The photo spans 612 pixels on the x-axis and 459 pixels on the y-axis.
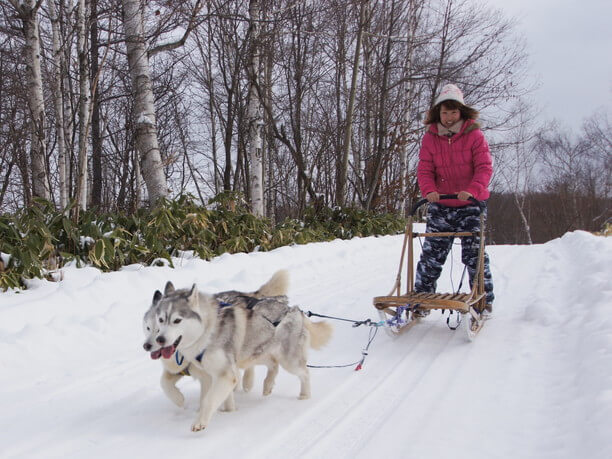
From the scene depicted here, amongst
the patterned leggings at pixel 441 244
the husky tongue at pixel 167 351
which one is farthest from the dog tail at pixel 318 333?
the patterned leggings at pixel 441 244

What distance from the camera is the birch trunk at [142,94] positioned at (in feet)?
23.1

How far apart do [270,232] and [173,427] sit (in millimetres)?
6522

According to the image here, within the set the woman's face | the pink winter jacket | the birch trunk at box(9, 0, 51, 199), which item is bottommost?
the pink winter jacket

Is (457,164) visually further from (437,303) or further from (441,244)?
(437,303)

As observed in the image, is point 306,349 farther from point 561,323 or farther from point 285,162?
point 285,162

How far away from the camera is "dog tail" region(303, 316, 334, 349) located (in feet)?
10.3

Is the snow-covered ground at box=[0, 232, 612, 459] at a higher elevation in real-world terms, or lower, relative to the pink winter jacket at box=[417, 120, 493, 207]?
lower

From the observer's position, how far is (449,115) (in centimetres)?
439

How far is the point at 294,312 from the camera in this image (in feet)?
10.1

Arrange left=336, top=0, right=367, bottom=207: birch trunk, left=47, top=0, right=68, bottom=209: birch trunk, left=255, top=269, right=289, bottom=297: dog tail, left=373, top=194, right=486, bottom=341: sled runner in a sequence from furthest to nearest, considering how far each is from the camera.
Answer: left=336, top=0, right=367, bottom=207: birch trunk → left=47, top=0, right=68, bottom=209: birch trunk → left=373, top=194, right=486, bottom=341: sled runner → left=255, top=269, right=289, bottom=297: dog tail

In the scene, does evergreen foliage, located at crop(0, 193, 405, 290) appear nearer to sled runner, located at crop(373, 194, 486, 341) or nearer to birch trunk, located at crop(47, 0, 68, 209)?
birch trunk, located at crop(47, 0, 68, 209)

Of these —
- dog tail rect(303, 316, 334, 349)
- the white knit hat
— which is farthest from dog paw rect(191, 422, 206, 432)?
the white knit hat

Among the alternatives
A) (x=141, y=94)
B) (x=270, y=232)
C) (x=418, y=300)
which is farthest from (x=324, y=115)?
(x=418, y=300)

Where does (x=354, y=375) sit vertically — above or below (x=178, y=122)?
below
